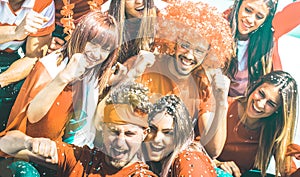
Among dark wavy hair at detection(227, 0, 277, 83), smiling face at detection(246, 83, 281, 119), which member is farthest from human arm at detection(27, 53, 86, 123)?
smiling face at detection(246, 83, 281, 119)

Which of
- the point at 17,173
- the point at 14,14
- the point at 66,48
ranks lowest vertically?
the point at 17,173

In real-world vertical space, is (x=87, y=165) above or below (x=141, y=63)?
→ below

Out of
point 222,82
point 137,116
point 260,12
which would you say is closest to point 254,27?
point 260,12

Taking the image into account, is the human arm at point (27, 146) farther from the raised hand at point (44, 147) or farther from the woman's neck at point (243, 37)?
the woman's neck at point (243, 37)

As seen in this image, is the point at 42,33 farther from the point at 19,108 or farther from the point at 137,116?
the point at 137,116

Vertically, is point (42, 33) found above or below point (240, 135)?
above

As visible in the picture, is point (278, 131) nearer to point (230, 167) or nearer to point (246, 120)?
point (246, 120)

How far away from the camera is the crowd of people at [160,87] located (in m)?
2.70

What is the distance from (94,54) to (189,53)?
0.56m

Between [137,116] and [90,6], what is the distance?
2.37 feet

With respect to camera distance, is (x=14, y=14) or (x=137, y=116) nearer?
(x=137, y=116)

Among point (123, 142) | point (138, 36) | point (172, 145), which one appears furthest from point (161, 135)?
point (138, 36)

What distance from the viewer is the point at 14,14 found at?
9.34 feet

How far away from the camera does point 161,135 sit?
2648 mm
